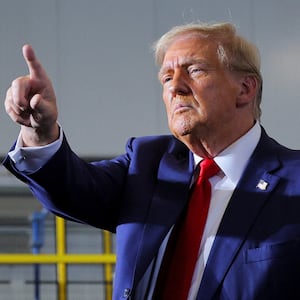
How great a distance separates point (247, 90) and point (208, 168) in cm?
20

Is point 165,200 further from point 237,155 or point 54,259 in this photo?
point 54,259

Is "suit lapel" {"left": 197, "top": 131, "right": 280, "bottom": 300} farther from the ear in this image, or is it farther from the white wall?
Answer: the white wall

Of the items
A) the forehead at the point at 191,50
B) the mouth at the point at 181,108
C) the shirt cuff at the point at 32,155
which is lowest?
the shirt cuff at the point at 32,155

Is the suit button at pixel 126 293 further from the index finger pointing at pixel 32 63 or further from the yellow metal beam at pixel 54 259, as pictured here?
the yellow metal beam at pixel 54 259

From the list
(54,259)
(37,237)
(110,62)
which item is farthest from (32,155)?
(110,62)

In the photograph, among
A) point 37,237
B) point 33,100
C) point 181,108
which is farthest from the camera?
point 37,237

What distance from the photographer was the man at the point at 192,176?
1560mm

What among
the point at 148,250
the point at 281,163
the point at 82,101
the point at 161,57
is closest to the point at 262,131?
the point at 281,163

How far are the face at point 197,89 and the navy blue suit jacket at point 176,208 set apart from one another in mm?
94

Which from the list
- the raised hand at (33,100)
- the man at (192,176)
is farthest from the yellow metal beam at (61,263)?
the raised hand at (33,100)

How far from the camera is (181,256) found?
162cm

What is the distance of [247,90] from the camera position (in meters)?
1.81

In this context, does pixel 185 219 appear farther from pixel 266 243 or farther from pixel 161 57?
pixel 161 57

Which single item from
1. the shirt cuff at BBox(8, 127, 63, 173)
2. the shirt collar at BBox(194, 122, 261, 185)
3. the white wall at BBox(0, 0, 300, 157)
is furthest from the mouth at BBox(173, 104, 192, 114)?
the white wall at BBox(0, 0, 300, 157)
